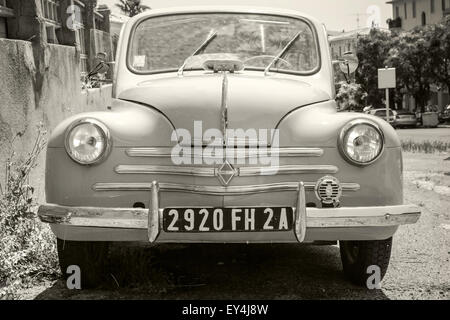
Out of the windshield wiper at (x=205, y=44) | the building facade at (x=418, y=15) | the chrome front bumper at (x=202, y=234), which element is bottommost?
the chrome front bumper at (x=202, y=234)

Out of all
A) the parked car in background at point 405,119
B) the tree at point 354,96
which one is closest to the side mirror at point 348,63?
the parked car in background at point 405,119

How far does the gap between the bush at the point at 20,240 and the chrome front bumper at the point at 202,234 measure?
0.71 meters

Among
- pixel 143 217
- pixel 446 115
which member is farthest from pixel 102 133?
pixel 446 115

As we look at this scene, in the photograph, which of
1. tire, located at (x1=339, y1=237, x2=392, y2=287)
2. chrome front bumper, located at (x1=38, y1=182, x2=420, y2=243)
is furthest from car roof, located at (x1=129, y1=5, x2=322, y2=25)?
chrome front bumper, located at (x1=38, y1=182, x2=420, y2=243)

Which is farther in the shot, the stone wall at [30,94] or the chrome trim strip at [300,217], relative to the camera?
the stone wall at [30,94]

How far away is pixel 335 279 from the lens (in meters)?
4.95

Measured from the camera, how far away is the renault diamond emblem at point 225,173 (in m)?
4.04

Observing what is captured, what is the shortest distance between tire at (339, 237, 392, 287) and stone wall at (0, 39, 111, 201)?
10.4 ft

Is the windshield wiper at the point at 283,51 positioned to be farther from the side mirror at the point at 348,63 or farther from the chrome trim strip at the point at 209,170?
the chrome trim strip at the point at 209,170

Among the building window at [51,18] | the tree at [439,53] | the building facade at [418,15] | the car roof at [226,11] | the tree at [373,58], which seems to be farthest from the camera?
the building facade at [418,15]

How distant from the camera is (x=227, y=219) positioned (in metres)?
3.95

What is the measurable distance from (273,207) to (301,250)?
7.24 feet

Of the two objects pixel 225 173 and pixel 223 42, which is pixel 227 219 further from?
pixel 223 42

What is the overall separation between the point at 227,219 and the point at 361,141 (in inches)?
36.9
